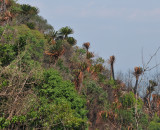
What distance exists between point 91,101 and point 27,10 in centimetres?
2276

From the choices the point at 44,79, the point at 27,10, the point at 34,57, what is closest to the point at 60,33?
the point at 27,10

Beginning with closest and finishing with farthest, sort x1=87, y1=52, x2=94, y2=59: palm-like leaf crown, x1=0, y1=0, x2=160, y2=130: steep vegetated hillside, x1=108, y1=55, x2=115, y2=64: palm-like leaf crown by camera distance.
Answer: x1=0, y1=0, x2=160, y2=130: steep vegetated hillside, x1=108, y1=55, x2=115, y2=64: palm-like leaf crown, x1=87, y1=52, x2=94, y2=59: palm-like leaf crown

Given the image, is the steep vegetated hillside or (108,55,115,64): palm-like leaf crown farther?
(108,55,115,64): palm-like leaf crown

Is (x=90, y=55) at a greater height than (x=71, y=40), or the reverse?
(x=71, y=40)

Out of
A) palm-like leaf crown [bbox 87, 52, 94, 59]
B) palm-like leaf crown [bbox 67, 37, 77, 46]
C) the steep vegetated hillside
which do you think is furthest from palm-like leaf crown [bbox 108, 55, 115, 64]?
palm-like leaf crown [bbox 67, 37, 77, 46]

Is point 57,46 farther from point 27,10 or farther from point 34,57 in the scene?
point 27,10

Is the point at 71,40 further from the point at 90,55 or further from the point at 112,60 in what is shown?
the point at 112,60

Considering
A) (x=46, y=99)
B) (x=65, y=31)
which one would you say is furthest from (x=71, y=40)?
(x=46, y=99)

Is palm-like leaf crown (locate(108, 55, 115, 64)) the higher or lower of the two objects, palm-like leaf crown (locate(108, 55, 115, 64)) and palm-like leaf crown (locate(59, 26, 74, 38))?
the lower

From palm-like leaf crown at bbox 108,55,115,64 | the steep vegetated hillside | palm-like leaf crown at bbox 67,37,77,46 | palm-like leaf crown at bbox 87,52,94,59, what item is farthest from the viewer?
palm-like leaf crown at bbox 67,37,77,46

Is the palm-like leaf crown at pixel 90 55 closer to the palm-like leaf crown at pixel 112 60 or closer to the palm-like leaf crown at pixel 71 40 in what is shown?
the palm-like leaf crown at pixel 112 60

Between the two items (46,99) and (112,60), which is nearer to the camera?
(46,99)

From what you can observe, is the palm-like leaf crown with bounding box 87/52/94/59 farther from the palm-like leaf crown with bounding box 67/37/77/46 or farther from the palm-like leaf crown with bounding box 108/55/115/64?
the palm-like leaf crown with bounding box 67/37/77/46

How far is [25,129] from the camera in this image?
35.4 ft
